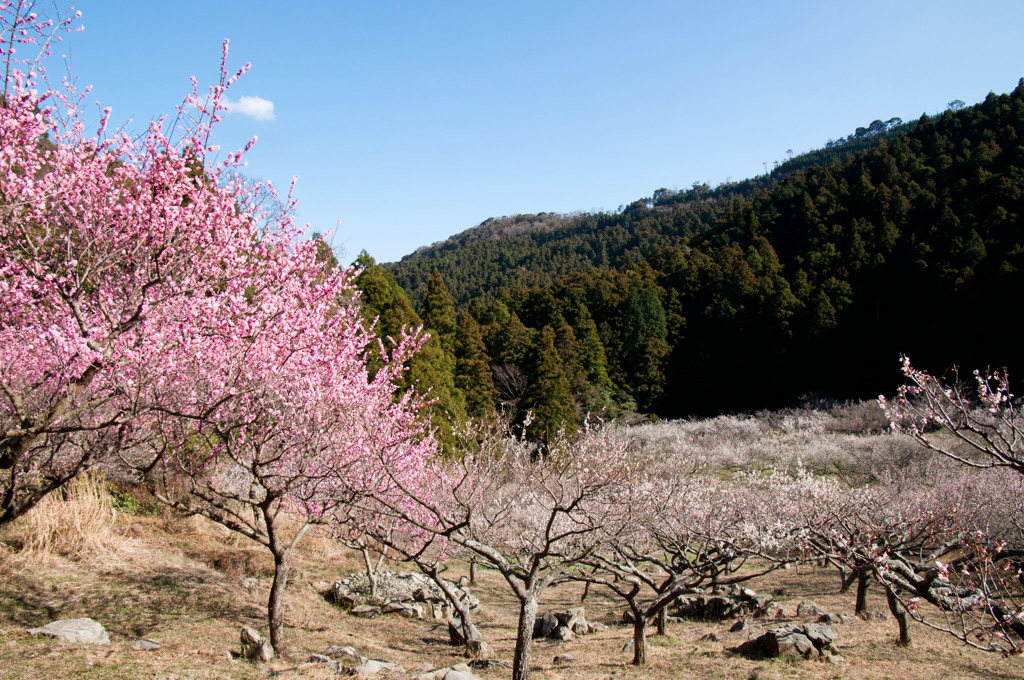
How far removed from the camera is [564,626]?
1091 centimetres

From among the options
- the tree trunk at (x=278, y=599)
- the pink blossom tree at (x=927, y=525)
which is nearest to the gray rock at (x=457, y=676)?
the tree trunk at (x=278, y=599)

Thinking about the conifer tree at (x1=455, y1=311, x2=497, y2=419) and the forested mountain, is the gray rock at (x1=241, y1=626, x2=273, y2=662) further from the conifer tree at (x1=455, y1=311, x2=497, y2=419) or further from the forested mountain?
the forested mountain

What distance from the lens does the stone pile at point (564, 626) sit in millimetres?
10727

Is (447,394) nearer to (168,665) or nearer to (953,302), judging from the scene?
(168,665)

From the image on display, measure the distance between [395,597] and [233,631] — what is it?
3.84m

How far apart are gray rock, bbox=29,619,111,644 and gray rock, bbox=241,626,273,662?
1.40m

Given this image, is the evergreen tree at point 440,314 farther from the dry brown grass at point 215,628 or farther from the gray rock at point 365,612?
the gray rock at point 365,612

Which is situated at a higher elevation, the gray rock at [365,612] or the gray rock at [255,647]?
the gray rock at [255,647]

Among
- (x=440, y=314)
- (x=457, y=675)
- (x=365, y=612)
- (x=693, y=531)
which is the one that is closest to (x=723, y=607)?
(x=693, y=531)

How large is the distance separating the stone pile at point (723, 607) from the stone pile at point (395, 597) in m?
Answer: 4.83

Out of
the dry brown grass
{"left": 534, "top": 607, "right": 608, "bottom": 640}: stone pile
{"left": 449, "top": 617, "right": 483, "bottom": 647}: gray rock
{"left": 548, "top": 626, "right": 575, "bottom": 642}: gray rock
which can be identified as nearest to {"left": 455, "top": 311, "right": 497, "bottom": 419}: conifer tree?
{"left": 534, "top": 607, "right": 608, "bottom": 640}: stone pile

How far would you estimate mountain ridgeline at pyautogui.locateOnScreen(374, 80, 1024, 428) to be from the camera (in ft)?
109

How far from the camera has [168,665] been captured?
18.6 feet

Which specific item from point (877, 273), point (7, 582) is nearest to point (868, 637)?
point (7, 582)
